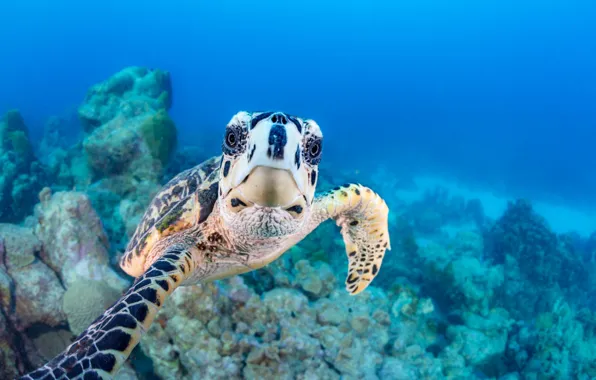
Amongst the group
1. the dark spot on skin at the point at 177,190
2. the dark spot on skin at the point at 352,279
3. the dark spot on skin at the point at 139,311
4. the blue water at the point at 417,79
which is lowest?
the dark spot on skin at the point at 139,311

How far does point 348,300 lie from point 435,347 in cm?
177

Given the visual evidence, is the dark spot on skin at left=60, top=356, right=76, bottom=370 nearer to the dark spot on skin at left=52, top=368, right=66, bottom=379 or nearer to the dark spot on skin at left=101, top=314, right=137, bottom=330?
the dark spot on skin at left=52, top=368, right=66, bottom=379

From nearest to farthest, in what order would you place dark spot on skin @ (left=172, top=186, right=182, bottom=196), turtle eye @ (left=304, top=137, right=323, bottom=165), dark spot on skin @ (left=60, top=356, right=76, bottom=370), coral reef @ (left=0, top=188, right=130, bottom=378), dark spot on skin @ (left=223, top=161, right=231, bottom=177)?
dark spot on skin @ (left=60, top=356, right=76, bottom=370) → turtle eye @ (left=304, top=137, right=323, bottom=165) → dark spot on skin @ (left=223, top=161, right=231, bottom=177) → dark spot on skin @ (left=172, top=186, right=182, bottom=196) → coral reef @ (left=0, top=188, right=130, bottom=378)

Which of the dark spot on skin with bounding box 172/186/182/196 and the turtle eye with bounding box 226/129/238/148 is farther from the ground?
the dark spot on skin with bounding box 172/186/182/196

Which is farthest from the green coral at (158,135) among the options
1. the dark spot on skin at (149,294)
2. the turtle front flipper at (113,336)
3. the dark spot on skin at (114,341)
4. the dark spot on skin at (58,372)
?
the dark spot on skin at (58,372)

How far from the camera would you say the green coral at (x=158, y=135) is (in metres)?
7.11

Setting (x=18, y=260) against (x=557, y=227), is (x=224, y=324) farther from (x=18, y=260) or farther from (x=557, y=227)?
(x=557, y=227)

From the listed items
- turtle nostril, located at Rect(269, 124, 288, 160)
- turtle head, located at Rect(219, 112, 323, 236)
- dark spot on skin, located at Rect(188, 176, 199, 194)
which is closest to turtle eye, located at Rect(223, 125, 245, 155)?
turtle head, located at Rect(219, 112, 323, 236)

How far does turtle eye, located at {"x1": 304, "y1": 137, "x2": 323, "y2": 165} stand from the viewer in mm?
1688

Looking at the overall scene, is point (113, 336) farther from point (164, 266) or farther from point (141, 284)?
point (164, 266)

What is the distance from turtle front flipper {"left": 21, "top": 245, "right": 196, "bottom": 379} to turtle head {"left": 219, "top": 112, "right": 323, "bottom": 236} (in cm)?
64

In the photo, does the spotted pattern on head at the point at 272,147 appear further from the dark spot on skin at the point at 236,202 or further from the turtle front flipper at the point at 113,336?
the turtle front flipper at the point at 113,336

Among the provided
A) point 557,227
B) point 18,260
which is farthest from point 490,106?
point 18,260

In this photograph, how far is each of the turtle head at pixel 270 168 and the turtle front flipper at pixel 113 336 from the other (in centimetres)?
64
